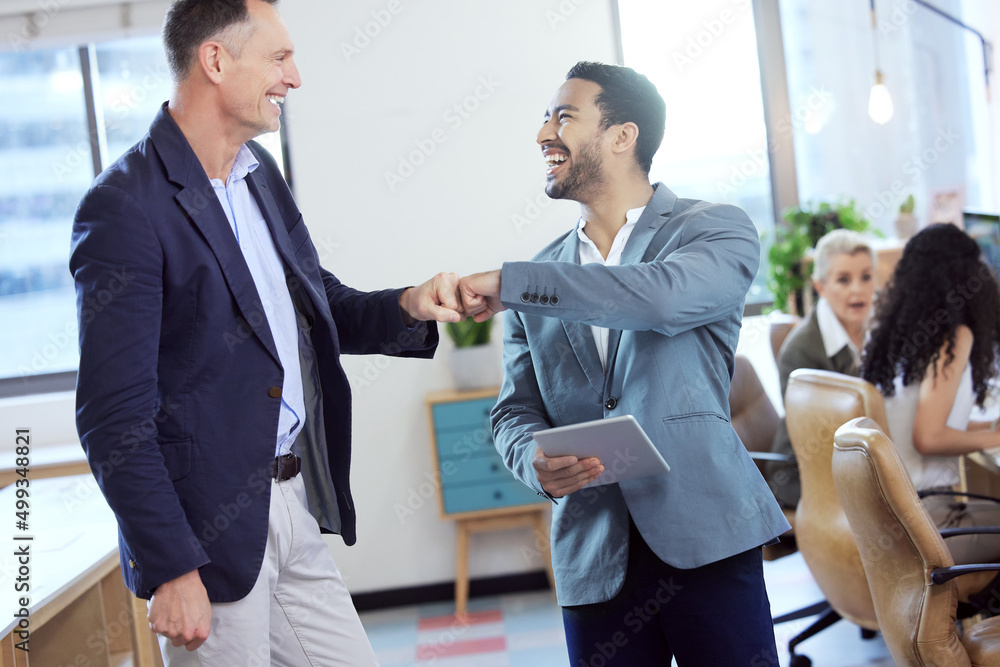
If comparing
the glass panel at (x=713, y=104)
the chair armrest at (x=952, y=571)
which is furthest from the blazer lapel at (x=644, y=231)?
the glass panel at (x=713, y=104)

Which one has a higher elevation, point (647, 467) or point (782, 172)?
point (782, 172)

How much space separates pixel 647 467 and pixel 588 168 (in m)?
0.62

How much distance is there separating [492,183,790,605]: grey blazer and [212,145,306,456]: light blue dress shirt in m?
0.40

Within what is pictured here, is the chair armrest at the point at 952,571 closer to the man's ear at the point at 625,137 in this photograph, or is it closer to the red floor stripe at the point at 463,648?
the man's ear at the point at 625,137

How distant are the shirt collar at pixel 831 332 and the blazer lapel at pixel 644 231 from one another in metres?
1.89

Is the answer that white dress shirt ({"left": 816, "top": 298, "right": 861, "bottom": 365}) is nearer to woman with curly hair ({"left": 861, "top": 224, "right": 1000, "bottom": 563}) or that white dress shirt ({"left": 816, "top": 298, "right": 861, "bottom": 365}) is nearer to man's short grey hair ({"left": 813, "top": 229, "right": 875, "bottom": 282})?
man's short grey hair ({"left": 813, "top": 229, "right": 875, "bottom": 282})

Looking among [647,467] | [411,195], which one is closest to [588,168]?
[647,467]

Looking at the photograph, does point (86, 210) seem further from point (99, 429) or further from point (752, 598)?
point (752, 598)

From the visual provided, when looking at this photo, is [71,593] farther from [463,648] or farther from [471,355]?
[471,355]

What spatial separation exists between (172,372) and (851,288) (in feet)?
9.33

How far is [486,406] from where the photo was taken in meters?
3.79

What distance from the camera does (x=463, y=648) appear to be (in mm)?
3518

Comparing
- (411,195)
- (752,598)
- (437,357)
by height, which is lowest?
(752,598)

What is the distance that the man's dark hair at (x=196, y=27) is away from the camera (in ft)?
4.65
